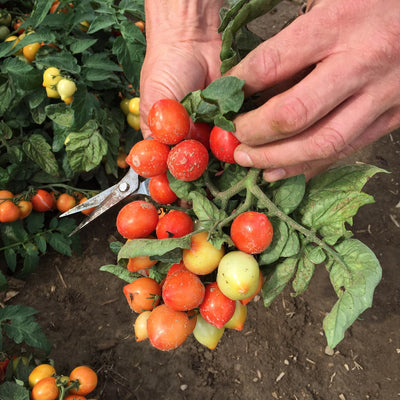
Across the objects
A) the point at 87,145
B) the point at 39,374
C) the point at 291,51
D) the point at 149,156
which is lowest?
the point at 39,374

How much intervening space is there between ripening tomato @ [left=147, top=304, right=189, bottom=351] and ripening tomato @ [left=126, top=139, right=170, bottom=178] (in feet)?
1.47

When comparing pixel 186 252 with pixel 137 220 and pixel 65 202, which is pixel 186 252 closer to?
pixel 137 220

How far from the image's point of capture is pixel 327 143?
1047mm

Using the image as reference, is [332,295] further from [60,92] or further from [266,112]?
[60,92]

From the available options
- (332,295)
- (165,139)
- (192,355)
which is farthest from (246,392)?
(165,139)

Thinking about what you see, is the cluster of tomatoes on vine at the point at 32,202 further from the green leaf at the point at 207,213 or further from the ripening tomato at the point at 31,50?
the green leaf at the point at 207,213

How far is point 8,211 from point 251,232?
5.33 ft

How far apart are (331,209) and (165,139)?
1.94 feet

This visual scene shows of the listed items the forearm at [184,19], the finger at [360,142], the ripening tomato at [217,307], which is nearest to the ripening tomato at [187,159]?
the finger at [360,142]

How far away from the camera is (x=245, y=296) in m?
1.12

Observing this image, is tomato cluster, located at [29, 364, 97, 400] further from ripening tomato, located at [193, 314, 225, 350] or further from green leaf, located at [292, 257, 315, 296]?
green leaf, located at [292, 257, 315, 296]

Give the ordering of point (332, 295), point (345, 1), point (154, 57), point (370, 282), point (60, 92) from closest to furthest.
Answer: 1. point (345, 1)
2. point (370, 282)
3. point (154, 57)
4. point (60, 92)
5. point (332, 295)

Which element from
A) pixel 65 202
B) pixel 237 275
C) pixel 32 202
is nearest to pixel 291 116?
pixel 237 275

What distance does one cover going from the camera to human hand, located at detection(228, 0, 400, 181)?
96 centimetres
